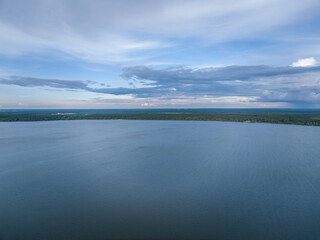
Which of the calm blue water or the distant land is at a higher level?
the distant land

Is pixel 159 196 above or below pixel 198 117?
below

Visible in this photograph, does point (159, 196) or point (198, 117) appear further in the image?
point (198, 117)

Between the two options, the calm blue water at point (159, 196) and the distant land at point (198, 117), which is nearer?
the calm blue water at point (159, 196)

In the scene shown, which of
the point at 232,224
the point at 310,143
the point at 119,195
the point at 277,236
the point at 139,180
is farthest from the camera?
the point at 310,143

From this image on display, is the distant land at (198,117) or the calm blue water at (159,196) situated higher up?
the distant land at (198,117)

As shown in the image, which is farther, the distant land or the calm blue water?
the distant land

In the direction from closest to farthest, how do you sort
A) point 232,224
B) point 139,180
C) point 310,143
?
point 232,224, point 139,180, point 310,143

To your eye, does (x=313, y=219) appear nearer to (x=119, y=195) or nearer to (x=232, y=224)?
(x=232, y=224)

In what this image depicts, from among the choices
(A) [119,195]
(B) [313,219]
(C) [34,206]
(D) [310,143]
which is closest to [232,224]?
(B) [313,219]
